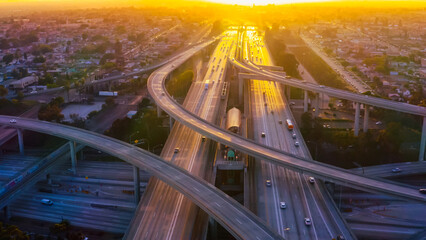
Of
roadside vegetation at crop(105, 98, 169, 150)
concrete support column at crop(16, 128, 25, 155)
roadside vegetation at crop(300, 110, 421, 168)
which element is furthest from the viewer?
roadside vegetation at crop(105, 98, 169, 150)

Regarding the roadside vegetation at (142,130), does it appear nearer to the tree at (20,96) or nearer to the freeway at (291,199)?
the freeway at (291,199)

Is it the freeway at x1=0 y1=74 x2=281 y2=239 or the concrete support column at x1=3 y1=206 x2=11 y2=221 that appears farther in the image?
the concrete support column at x1=3 y1=206 x2=11 y2=221

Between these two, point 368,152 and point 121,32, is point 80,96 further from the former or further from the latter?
point 121,32

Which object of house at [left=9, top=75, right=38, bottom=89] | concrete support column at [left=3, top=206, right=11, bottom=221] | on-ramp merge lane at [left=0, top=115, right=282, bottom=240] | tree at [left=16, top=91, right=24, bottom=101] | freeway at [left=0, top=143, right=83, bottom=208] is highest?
house at [left=9, top=75, right=38, bottom=89]

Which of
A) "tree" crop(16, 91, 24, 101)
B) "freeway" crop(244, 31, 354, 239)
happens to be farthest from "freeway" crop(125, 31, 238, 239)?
"tree" crop(16, 91, 24, 101)

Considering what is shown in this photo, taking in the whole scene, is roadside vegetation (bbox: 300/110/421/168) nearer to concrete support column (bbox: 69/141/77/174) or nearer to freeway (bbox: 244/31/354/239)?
freeway (bbox: 244/31/354/239)

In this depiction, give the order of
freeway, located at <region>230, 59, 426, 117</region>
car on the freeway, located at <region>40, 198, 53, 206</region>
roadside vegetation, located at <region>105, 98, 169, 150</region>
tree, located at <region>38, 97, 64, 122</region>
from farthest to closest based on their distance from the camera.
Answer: tree, located at <region>38, 97, 64, 122</region> → roadside vegetation, located at <region>105, 98, 169, 150</region> → freeway, located at <region>230, 59, 426, 117</region> → car on the freeway, located at <region>40, 198, 53, 206</region>

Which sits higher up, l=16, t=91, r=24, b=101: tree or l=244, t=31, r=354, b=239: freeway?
l=16, t=91, r=24, b=101: tree
